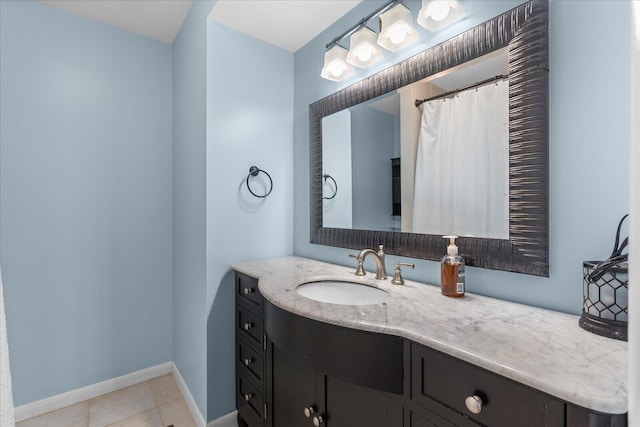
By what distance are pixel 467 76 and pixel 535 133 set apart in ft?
1.18

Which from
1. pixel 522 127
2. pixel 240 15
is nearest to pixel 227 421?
pixel 522 127

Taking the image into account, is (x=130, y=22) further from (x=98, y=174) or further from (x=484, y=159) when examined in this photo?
(x=484, y=159)

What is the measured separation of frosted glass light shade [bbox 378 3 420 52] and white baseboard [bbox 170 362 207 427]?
7.07ft

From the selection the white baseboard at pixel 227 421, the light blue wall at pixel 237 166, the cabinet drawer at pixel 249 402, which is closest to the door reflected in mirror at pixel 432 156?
the light blue wall at pixel 237 166

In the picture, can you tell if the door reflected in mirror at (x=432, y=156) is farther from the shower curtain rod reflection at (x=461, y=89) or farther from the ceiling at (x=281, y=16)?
the ceiling at (x=281, y=16)

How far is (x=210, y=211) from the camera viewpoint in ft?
5.65

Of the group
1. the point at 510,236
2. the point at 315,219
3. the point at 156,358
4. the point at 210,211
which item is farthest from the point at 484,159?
the point at 156,358

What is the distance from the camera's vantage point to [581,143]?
3.03 feet

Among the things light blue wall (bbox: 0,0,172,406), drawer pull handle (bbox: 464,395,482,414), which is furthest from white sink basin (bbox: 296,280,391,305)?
light blue wall (bbox: 0,0,172,406)

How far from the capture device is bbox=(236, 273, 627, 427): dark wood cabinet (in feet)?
2.06

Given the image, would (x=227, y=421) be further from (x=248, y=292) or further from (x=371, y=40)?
(x=371, y=40)

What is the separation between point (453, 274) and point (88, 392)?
7.81 ft

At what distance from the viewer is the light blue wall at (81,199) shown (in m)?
1.81

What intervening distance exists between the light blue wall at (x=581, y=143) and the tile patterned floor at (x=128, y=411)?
1.96m
